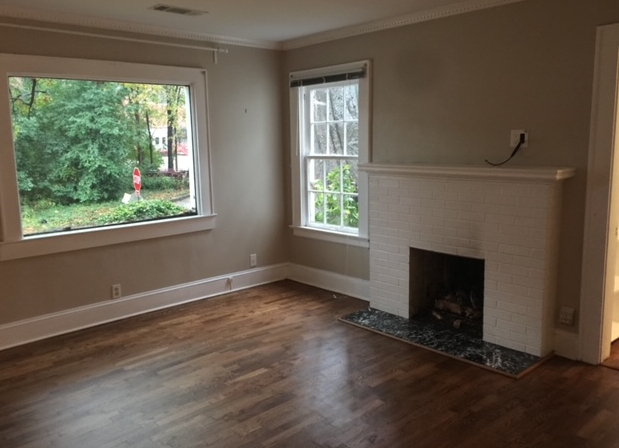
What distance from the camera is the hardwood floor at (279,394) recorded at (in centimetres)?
269

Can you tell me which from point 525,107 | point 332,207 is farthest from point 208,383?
point 525,107

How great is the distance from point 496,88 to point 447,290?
163cm

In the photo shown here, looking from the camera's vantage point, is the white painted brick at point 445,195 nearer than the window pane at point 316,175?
Yes

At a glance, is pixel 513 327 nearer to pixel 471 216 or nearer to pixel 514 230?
pixel 514 230

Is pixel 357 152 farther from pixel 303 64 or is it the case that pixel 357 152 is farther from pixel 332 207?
pixel 303 64

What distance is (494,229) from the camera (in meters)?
3.64

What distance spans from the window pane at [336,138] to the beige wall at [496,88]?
436 millimetres

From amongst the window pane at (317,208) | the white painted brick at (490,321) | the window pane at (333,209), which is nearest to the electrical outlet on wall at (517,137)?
the white painted brick at (490,321)

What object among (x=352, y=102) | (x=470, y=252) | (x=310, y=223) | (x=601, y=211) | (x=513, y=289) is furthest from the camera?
(x=310, y=223)

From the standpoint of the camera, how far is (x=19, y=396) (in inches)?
126

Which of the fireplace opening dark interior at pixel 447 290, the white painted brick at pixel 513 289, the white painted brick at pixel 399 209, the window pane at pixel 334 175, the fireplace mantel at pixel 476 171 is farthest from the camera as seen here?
the window pane at pixel 334 175

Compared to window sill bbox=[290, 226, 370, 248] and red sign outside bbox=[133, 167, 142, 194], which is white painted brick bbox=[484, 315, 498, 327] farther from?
red sign outside bbox=[133, 167, 142, 194]

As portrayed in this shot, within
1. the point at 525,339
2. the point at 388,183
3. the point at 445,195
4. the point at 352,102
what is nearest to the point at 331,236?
the point at 388,183

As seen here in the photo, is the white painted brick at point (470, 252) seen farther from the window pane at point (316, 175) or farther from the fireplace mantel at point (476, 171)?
the window pane at point (316, 175)
